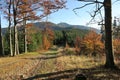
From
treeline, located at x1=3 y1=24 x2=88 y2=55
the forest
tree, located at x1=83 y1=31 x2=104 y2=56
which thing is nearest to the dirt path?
the forest

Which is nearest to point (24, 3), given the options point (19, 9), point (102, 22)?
point (19, 9)

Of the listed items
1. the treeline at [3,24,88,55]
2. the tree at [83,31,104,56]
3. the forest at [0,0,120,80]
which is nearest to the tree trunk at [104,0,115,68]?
the forest at [0,0,120,80]

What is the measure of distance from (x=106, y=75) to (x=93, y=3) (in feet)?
13.8

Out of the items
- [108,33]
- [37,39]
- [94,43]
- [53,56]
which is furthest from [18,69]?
[37,39]

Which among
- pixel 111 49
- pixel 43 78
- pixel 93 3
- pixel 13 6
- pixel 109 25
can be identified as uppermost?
pixel 13 6

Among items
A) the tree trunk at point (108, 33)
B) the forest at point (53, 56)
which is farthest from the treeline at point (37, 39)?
the tree trunk at point (108, 33)

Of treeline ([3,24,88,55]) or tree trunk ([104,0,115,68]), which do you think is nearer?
tree trunk ([104,0,115,68])

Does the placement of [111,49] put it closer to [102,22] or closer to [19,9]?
[102,22]

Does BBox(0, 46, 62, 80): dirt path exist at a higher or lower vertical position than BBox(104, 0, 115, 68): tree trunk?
lower

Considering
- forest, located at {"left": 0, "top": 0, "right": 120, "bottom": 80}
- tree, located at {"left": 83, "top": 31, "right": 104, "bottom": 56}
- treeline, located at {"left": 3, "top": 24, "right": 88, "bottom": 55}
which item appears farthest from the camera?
tree, located at {"left": 83, "top": 31, "right": 104, "bottom": 56}

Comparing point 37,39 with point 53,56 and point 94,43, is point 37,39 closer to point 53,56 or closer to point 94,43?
point 94,43

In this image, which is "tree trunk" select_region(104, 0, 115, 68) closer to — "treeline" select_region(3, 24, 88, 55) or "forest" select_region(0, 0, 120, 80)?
"forest" select_region(0, 0, 120, 80)

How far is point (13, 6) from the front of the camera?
3102 cm

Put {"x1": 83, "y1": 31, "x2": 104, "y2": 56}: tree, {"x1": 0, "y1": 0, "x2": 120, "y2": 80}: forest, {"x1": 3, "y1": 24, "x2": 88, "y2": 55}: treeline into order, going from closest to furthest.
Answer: {"x1": 0, "y1": 0, "x2": 120, "y2": 80}: forest < {"x1": 3, "y1": 24, "x2": 88, "y2": 55}: treeline < {"x1": 83, "y1": 31, "x2": 104, "y2": 56}: tree
